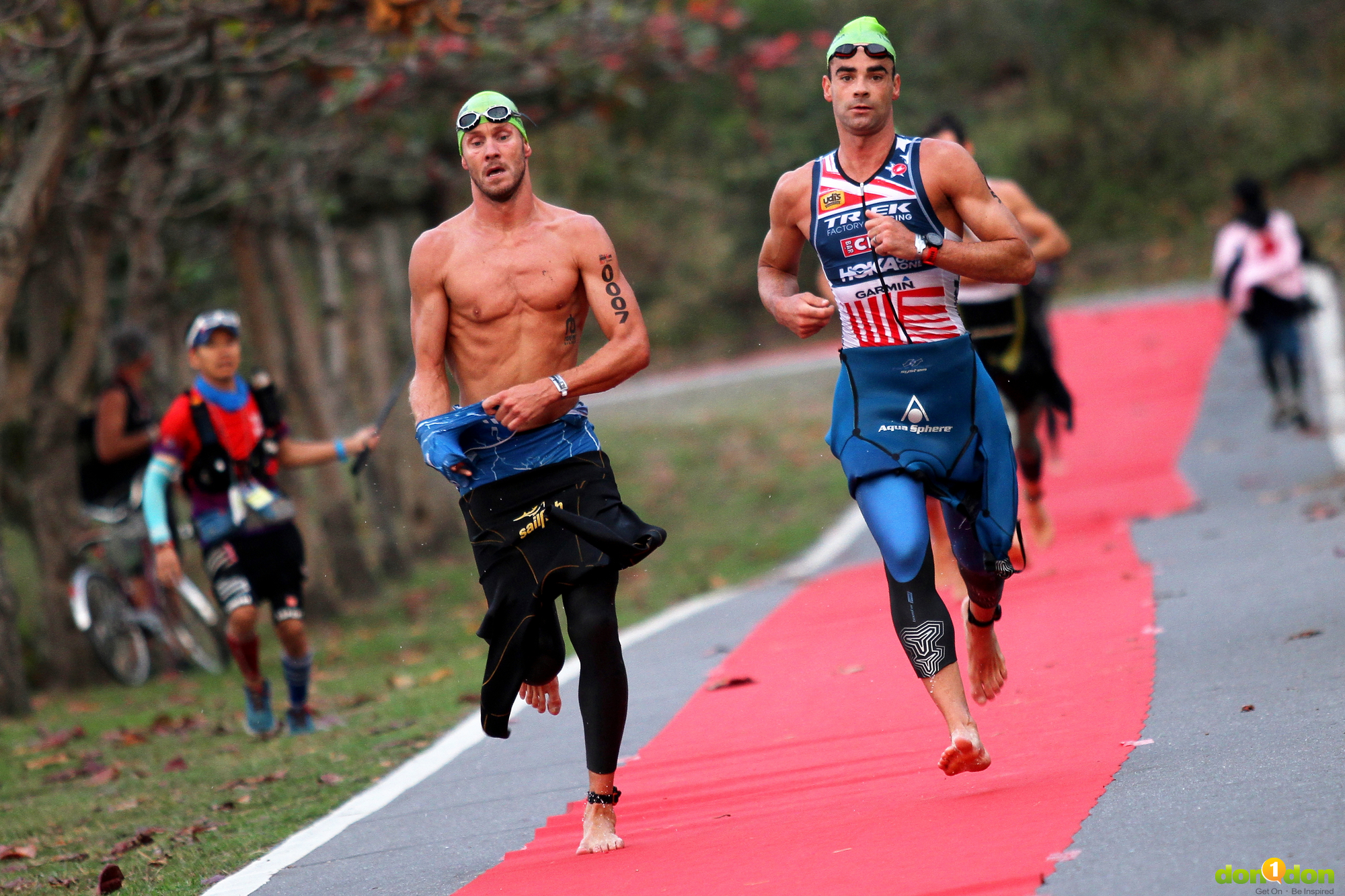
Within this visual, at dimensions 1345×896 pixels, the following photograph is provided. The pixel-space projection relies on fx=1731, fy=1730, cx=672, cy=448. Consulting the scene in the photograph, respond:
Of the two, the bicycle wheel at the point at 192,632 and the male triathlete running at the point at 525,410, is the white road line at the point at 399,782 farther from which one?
the bicycle wheel at the point at 192,632

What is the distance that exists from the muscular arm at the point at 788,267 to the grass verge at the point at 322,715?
2546 mm

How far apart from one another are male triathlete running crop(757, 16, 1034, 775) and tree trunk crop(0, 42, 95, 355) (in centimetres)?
548

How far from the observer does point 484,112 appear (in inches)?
220

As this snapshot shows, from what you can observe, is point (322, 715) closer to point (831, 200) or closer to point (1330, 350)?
point (831, 200)

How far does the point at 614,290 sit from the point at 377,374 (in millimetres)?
12747

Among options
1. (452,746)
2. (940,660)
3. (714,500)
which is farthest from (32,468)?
(940,660)

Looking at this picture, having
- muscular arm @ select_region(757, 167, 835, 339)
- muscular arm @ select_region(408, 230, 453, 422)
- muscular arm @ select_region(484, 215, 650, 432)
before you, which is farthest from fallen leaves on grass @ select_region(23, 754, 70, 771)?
muscular arm @ select_region(757, 167, 835, 339)

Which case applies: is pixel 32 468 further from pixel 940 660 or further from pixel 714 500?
pixel 940 660

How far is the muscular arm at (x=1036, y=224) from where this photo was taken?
31.6 ft

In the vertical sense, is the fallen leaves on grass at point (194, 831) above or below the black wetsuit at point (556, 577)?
below

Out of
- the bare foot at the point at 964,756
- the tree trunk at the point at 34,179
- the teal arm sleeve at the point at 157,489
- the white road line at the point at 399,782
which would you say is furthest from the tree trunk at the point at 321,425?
the bare foot at the point at 964,756

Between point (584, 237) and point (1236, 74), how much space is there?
34.6 meters

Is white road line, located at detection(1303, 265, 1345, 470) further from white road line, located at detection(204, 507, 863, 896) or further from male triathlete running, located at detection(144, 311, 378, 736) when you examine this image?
male triathlete running, located at detection(144, 311, 378, 736)

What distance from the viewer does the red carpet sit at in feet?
15.0
